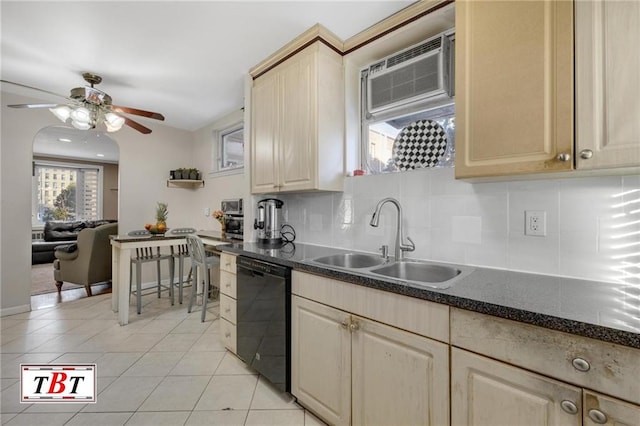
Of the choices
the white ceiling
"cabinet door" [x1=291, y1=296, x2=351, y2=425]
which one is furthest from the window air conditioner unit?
"cabinet door" [x1=291, y1=296, x2=351, y2=425]

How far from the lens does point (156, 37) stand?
2014 millimetres

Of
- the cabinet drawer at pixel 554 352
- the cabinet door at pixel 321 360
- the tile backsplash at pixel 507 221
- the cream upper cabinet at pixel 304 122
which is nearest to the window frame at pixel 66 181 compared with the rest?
the cream upper cabinet at pixel 304 122

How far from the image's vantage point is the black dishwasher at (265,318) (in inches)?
62.8

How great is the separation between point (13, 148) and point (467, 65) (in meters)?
4.43

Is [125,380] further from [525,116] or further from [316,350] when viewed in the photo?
[525,116]

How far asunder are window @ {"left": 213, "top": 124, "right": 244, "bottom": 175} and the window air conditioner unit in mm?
2198

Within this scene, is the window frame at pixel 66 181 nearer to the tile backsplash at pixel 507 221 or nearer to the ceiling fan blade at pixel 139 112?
the ceiling fan blade at pixel 139 112

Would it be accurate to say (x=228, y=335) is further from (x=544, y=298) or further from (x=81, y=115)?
(x=81, y=115)

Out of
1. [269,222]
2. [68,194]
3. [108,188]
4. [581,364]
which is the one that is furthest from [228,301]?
[68,194]

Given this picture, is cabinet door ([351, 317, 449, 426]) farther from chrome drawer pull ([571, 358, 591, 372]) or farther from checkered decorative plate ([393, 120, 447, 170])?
checkered decorative plate ([393, 120, 447, 170])

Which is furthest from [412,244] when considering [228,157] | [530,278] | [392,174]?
[228,157]

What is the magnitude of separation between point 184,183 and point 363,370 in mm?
3869

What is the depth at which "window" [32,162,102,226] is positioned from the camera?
6336mm

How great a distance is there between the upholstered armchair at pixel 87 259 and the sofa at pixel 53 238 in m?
2.14
